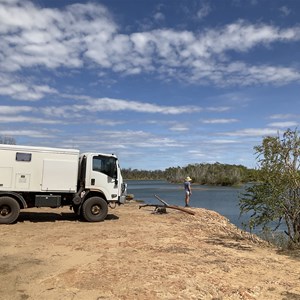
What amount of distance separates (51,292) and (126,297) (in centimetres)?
137

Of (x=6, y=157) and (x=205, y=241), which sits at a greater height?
(x=6, y=157)

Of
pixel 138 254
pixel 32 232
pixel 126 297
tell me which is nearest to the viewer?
pixel 126 297

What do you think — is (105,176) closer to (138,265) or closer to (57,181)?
(57,181)

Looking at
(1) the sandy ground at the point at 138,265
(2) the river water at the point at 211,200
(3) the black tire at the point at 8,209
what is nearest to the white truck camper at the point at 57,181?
(3) the black tire at the point at 8,209

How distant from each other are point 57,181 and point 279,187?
838cm

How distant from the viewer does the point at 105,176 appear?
16.5 metres

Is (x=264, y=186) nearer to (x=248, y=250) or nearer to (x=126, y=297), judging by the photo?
(x=248, y=250)

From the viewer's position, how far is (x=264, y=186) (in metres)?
12.3

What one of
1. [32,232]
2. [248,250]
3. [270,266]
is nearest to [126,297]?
[270,266]

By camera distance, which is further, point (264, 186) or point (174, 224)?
point (174, 224)

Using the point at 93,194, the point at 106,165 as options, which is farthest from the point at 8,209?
the point at 106,165

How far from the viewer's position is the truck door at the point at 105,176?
16297 mm

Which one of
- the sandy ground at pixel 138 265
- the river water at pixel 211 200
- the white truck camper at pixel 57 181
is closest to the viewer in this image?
the sandy ground at pixel 138 265

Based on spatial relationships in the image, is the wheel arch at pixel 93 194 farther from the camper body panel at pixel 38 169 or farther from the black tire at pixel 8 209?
the black tire at pixel 8 209
